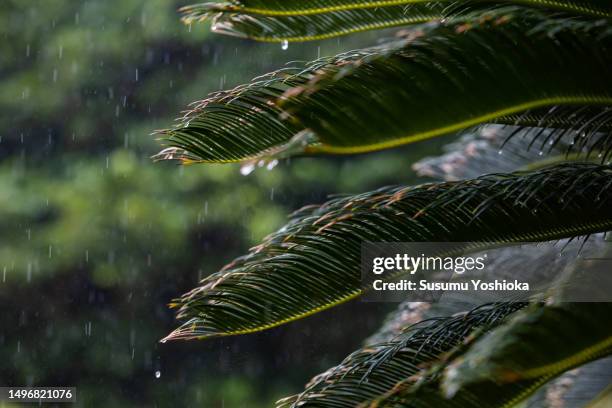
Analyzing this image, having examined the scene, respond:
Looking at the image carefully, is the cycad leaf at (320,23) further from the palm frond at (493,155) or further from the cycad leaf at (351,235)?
the palm frond at (493,155)

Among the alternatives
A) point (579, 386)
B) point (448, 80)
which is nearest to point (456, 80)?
point (448, 80)

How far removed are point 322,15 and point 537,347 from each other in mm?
1087

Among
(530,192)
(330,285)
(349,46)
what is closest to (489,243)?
(530,192)

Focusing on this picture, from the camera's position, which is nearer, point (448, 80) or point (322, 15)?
point (448, 80)

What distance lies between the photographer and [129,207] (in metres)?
8.13

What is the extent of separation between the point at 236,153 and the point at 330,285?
0.43m

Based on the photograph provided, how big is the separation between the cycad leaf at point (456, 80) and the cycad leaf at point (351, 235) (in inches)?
10.8

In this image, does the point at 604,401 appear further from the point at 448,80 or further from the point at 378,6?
the point at 378,6

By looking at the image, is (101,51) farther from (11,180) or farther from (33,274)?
(33,274)

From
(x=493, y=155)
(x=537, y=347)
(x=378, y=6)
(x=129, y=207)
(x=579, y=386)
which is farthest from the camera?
(x=129, y=207)

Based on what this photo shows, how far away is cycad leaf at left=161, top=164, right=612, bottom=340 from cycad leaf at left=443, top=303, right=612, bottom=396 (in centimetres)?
42

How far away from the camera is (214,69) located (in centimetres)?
866

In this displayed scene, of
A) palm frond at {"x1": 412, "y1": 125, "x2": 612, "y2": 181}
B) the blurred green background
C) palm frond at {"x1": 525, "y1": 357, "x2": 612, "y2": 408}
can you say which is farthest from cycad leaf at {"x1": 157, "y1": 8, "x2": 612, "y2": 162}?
the blurred green background

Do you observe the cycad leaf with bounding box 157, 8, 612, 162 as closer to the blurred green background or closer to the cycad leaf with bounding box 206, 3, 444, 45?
the cycad leaf with bounding box 206, 3, 444, 45
